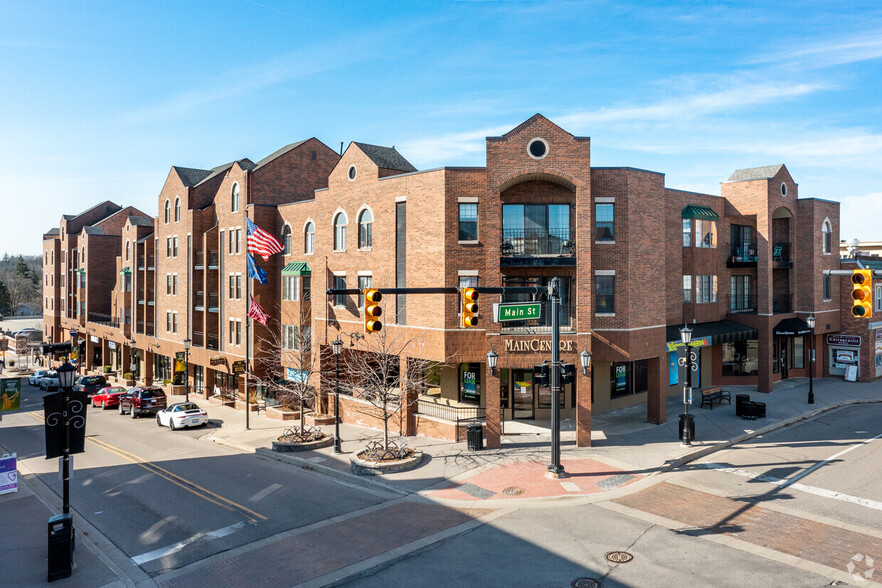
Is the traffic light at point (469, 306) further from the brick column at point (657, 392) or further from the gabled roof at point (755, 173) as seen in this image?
the gabled roof at point (755, 173)

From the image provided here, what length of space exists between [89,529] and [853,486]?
2224 centimetres

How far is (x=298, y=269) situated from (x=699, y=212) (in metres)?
23.2

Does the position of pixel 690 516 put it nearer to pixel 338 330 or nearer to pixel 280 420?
pixel 338 330

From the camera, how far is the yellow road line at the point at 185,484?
16486 millimetres

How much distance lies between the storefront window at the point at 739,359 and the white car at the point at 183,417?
31127mm

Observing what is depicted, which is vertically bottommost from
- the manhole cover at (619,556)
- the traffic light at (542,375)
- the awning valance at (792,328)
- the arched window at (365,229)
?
the manhole cover at (619,556)

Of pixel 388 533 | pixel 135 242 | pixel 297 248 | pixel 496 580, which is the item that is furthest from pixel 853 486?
pixel 135 242

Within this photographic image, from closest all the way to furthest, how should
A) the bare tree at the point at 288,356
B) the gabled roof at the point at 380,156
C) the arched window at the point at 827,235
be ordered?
1. the gabled roof at the point at 380,156
2. the bare tree at the point at 288,356
3. the arched window at the point at 827,235

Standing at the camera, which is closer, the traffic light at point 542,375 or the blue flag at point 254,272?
the traffic light at point 542,375

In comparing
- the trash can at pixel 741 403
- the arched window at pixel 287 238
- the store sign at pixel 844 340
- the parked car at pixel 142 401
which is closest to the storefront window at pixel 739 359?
the store sign at pixel 844 340

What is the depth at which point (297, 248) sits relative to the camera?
34656mm

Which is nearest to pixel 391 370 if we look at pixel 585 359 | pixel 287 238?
pixel 585 359

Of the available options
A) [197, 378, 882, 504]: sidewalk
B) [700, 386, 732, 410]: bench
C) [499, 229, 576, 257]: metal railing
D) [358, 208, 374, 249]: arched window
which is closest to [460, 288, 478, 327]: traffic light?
[197, 378, 882, 504]: sidewalk

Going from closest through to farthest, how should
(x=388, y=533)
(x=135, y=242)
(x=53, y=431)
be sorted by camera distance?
(x=53, y=431) → (x=388, y=533) → (x=135, y=242)
